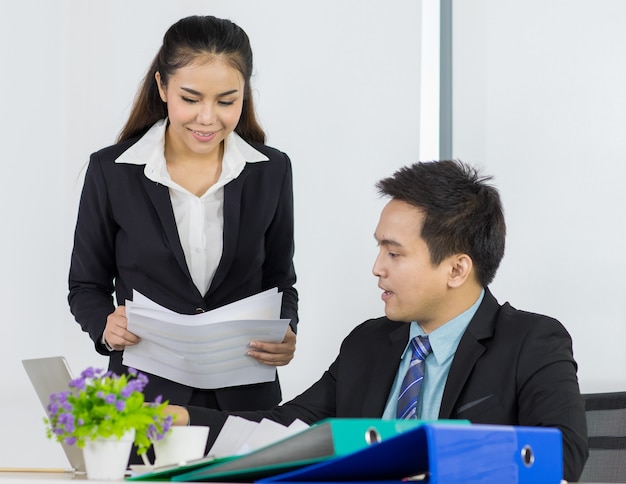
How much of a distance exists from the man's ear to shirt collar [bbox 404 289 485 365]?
0.06 m

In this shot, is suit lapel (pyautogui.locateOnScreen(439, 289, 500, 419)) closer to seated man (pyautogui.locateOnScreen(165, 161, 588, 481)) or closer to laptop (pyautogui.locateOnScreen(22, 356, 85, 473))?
seated man (pyautogui.locateOnScreen(165, 161, 588, 481))

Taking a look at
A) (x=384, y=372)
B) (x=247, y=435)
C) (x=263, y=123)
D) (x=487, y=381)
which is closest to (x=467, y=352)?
(x=487, y=381)

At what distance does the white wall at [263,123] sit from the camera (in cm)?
370

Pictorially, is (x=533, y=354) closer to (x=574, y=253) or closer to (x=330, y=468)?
(x=330, y=468)

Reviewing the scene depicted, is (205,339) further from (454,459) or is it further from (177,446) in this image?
(454,459)

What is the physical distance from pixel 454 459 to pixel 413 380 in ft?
3.32

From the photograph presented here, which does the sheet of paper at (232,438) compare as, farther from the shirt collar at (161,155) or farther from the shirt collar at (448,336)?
the shirt collar at (161,155)

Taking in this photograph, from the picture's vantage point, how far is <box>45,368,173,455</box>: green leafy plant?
126 cm

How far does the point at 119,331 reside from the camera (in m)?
2.12

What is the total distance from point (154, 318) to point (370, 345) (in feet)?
1.50

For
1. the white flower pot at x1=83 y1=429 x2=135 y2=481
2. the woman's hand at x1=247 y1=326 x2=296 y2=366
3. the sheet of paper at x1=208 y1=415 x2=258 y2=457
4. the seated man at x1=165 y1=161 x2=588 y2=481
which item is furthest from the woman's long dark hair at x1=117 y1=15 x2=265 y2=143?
the white flower pot at x1=83 y1=429 x2=135 y2=481

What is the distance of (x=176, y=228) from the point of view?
2291mm

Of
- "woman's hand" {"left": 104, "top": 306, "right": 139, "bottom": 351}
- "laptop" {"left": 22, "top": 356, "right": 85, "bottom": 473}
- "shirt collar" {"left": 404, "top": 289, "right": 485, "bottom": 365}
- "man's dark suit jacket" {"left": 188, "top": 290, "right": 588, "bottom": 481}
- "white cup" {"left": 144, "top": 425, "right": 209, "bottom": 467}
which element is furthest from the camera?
"woman's hand" {"left": 104, "top": 306, "right": 139, "bottom": 351}

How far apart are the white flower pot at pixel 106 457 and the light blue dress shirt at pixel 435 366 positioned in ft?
2.53
